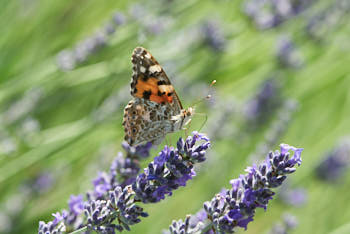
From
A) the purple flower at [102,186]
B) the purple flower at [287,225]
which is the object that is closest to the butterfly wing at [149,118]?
the purple flower at [102,186]

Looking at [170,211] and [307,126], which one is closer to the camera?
[170,211]

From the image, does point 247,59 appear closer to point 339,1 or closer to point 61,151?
point 339,1

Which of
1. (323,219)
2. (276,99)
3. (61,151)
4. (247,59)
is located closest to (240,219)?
(61,151)

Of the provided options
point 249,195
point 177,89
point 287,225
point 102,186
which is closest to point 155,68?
point 102,186

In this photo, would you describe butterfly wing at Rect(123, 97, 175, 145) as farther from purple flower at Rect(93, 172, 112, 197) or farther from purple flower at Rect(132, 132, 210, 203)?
purple flower at Rect(132, 132, 210, 203)

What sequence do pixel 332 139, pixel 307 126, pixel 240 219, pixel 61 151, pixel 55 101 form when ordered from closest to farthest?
pixel 240 219 < pixel 61 151 < pixel 55 101 < pixel 332 139 < pixel 307 126

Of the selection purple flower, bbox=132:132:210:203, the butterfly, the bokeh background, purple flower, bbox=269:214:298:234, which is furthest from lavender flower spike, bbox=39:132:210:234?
the bokeh background

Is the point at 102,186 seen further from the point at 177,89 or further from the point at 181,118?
the point at 177,89
